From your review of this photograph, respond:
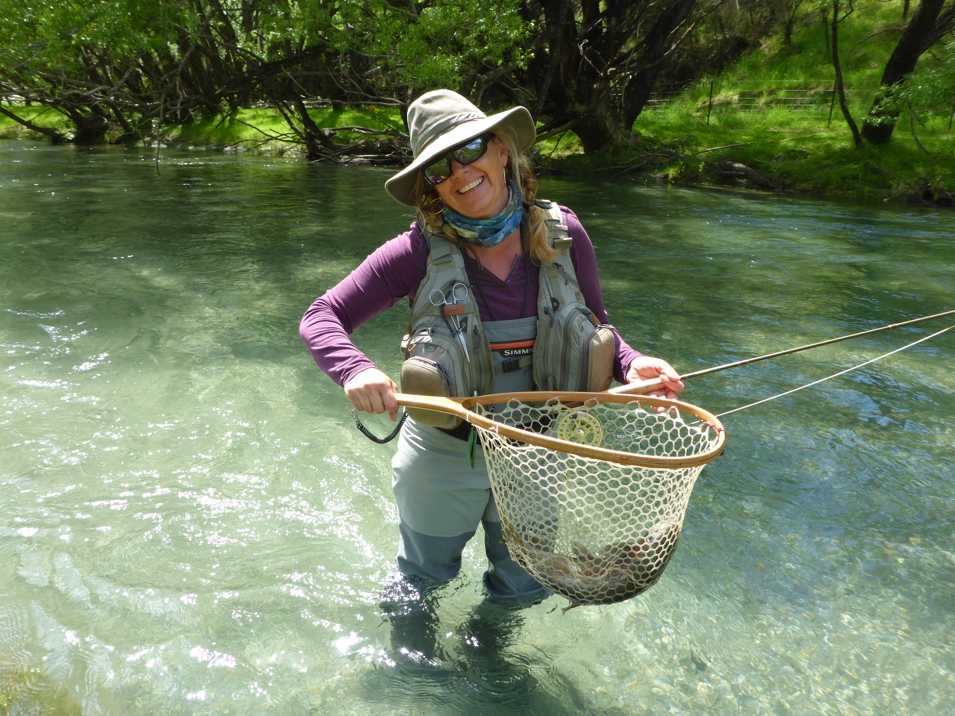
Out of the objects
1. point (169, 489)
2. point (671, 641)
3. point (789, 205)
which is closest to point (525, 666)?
point (671, 641)

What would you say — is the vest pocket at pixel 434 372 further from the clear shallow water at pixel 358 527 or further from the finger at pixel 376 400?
the clear shallow water at pixel 358 527

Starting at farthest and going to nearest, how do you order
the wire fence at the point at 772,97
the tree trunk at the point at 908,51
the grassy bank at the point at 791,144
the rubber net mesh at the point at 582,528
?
1. the wire fence at the point at 772,97
2. the grassy bank at the point at 791,144
3. the tree trunk at the point at 908,51
4. the rubber net mesh at the point at 582,528

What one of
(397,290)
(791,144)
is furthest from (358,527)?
(791,144)

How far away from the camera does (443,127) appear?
2.70 meters

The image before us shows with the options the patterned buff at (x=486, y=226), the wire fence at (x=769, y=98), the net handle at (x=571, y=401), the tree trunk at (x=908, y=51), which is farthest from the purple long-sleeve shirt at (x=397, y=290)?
the wire fence at (x=769, y=98)

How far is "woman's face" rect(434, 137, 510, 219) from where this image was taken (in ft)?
8.57

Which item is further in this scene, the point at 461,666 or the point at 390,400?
the point at 461,666

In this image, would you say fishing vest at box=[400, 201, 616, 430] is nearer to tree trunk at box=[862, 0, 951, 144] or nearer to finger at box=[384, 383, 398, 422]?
finger at box=[384, 383, 398, 422]

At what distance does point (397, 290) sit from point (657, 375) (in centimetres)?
99

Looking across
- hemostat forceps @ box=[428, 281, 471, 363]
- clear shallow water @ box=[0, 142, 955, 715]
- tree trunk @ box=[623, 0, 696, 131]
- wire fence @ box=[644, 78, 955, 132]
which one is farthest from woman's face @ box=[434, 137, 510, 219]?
wire fence @ box=[644, 78, 955, 132]

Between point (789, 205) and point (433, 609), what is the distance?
1323cm

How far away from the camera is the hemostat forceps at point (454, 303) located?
260 cm

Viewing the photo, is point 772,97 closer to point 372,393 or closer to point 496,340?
point 496,340

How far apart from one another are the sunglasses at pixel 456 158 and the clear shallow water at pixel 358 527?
6.27 ft
